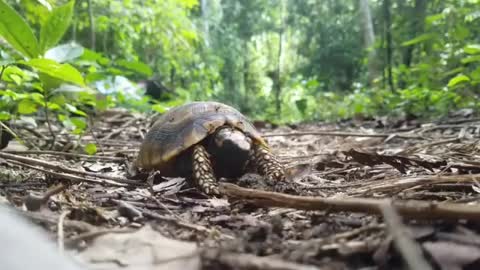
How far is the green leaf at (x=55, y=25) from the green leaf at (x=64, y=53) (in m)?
0.08

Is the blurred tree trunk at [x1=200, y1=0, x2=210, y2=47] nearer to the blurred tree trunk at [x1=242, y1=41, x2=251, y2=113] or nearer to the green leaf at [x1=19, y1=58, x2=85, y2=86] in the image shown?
the blurred tree trunk at [x1=242, y1=41, x2=251, y2=113]

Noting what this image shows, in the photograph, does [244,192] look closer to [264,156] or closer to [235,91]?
[264,156]

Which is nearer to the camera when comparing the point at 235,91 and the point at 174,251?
the point at 174,251

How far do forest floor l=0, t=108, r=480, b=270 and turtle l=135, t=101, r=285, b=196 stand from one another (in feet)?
0.36

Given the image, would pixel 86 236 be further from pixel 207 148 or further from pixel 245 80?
pixel 245 80

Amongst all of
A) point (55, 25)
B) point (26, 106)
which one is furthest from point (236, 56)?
point (55, 25)

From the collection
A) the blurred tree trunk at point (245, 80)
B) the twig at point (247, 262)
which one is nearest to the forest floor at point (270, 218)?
the twig at point (247, 262)

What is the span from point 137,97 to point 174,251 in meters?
6.39

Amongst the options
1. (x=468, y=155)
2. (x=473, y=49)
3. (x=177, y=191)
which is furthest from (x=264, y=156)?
(x=473, y=49)

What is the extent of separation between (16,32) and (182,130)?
0.88m

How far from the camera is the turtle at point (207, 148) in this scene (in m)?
2.42

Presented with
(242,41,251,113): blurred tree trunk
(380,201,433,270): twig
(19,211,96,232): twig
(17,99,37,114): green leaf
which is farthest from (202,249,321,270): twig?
(242,41,251,113): blurred tree trunk

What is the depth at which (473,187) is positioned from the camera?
1647 millimetres

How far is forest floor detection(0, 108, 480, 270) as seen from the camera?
1017 millimetres
